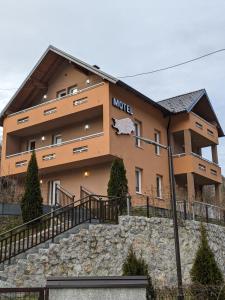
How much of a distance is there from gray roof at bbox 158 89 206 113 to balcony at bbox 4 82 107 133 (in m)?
5.99

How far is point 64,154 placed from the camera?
74.9ft

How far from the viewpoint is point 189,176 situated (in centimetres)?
2536

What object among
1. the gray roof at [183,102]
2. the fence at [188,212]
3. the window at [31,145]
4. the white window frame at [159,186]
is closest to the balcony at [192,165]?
the white window frame at [159,186]

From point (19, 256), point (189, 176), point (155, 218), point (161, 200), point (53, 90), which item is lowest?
point (19, 256)

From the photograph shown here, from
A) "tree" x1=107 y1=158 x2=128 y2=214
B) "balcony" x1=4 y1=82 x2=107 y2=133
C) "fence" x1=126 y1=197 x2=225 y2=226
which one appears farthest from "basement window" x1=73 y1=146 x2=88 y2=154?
"fence" x1=126 y1=197 x2=225 y2=226

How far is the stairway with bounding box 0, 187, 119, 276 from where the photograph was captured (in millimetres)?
13430

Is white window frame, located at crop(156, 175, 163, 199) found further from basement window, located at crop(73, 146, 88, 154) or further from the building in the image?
basement window, located at crop(73, 146, 88, 154)

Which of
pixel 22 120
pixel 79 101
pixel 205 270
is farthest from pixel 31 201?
pixel 22 120

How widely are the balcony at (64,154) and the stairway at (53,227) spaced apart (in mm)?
5410

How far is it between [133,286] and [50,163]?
15.9 meters

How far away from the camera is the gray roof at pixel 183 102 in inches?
1037

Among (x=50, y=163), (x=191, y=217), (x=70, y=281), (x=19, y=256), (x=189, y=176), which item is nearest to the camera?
(x=70, y=281)

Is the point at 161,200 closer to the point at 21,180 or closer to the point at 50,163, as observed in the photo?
the point at 50,163

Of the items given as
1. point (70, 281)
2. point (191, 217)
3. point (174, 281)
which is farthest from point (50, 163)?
point (70, 281)
